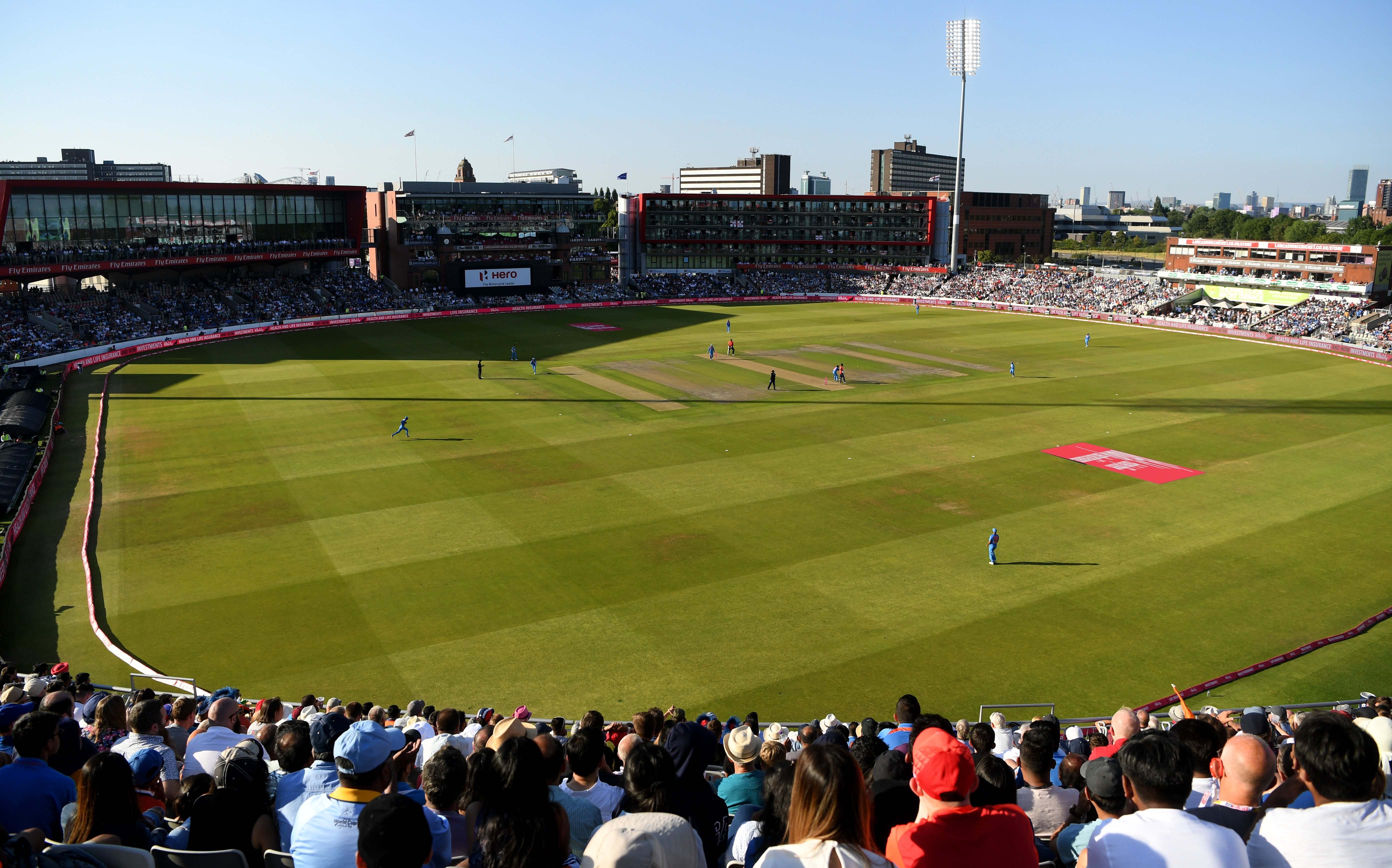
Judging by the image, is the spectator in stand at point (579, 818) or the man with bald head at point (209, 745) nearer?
the spectator in stand at point (579, 818)

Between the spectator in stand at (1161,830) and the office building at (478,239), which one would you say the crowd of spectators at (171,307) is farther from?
the spectator in stand at (1161,830)

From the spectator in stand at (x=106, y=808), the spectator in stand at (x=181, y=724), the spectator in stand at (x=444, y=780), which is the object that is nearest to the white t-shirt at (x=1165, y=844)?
the spectator in stand at (x=444, y=780)

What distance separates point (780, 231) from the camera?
116938 millimetres

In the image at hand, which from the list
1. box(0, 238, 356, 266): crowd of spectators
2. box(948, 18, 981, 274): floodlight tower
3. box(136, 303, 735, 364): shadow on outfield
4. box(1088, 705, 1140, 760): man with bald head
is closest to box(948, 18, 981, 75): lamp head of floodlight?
box(948, 18, 981, 274): floodlight tower

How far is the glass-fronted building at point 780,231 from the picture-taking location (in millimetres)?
115062

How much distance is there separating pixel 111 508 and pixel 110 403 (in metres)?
19.9

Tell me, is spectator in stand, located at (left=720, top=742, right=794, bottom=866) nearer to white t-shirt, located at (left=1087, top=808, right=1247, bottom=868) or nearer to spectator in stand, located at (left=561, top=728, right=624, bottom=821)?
spectator in stand, located at (left=561, top=728, right=624, bottom=821)

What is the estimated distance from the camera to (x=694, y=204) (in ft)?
379

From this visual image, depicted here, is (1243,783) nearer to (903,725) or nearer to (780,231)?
(903,725)

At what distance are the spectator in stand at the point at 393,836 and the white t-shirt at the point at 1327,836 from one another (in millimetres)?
A: 4248

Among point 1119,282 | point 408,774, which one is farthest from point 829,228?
point 408,774

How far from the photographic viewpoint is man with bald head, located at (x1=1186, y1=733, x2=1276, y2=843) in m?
5.36

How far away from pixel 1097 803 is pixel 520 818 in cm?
397

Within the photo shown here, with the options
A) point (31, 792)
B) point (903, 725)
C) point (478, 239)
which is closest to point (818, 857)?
point (31, 792)
